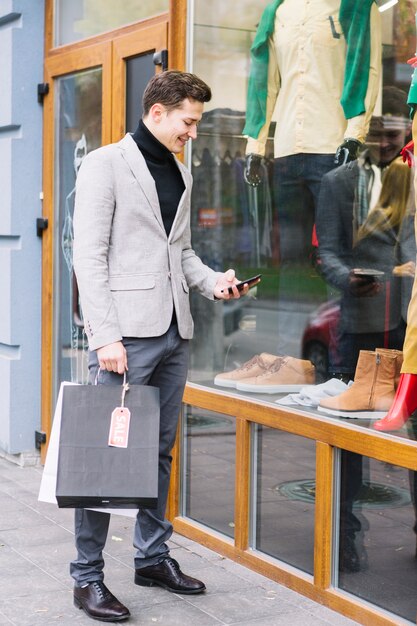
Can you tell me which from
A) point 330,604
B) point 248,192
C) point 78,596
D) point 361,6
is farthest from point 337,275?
point 78,596

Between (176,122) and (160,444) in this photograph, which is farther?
(160,444)

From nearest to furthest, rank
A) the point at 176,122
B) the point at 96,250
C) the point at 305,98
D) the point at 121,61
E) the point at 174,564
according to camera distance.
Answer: the point at 96,250, the point at 176,122, the point at 174,564, the point at 305,98, the point at 121,61

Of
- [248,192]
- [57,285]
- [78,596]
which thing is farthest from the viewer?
[57,285]

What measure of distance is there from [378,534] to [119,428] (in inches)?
44.5

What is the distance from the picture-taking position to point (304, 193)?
523 centimetres

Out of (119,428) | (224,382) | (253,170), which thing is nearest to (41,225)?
(253,170)

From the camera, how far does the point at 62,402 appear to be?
389cm

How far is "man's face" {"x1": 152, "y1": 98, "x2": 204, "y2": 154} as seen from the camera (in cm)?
408

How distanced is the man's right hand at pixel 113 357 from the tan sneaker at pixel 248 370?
4.20ft

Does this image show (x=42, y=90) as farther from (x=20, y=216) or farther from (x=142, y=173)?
(x=142, y=173)

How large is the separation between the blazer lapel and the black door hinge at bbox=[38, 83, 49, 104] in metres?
2.81

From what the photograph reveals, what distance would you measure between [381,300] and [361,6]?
4.33 ft

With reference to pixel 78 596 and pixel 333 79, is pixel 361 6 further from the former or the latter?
pixel 78 596

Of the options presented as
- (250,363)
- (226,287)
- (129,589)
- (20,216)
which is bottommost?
(129,589)
